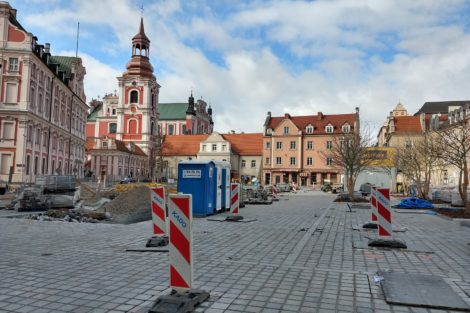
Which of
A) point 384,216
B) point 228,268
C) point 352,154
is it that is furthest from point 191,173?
point 352,154

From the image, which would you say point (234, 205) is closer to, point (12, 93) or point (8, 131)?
point (8, 131)

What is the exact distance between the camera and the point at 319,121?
77438 mm

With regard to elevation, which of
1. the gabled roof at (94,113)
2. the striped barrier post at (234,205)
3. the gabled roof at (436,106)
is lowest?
the striped barrier post at (234,205)

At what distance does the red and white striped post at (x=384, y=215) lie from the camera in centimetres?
956

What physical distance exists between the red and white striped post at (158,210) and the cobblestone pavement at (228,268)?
1.97 ft

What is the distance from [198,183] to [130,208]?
2.83 meters

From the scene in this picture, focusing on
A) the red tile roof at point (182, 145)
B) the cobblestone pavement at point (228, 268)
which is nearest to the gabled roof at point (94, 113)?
the red tile roof at point (182, 145)

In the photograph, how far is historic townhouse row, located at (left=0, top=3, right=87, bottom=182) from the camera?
4401 centimetres

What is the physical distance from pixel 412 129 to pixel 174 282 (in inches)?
2974

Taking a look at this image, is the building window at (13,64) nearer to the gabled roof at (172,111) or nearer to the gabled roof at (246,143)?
the gabled roof at (246,143)

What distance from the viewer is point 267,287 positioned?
577 centimetres

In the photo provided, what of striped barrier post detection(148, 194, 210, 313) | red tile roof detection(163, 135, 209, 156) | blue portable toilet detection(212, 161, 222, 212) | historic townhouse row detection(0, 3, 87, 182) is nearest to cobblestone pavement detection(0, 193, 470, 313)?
striped barrier post detection(148, 194, 210, 313)

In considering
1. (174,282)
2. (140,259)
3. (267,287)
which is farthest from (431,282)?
(140,259)

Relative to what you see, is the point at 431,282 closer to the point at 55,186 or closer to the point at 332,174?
the point at 55,186
